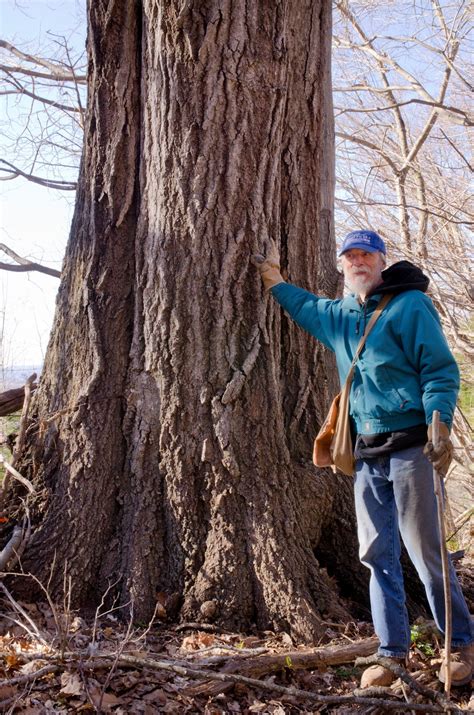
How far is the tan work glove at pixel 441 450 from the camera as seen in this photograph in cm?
305

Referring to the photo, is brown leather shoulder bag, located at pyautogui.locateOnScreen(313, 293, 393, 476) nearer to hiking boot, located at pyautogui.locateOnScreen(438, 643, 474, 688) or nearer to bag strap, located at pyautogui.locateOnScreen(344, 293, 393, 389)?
bag strap, located at pyautogui.locateOnScreen(344, 293, 393, 389)

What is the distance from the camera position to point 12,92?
8.70 meters

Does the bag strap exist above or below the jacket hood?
below

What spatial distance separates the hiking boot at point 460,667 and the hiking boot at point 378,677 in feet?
0.83

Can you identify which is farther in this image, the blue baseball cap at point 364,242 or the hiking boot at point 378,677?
the blue baseball cap at point 364,242

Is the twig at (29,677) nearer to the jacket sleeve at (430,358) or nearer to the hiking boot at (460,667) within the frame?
the hiking boot at (460,667)

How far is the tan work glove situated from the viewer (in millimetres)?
3053

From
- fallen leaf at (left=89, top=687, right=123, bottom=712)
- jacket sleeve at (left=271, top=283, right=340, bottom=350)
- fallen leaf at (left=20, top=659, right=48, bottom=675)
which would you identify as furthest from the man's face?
fallen leaf at (left=20, top=659, right=48, bottom=675)

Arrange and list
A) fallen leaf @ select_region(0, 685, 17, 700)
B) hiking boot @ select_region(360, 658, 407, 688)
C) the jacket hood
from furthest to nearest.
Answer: the jacket hood
hiking boot @ select_region(360, 658, 407, 688)
fallen leaf @ select_region(0, 685, 17, 700)

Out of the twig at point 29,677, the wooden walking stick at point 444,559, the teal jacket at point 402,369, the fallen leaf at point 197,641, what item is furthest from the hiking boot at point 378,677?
the twig at point 29,677

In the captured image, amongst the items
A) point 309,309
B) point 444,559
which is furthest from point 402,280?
point 444,559

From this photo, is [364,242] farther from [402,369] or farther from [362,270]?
[402,369]

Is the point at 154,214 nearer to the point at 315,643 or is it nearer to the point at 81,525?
the point at 81,525

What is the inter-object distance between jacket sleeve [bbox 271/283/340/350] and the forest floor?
66.1 inches
